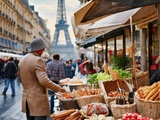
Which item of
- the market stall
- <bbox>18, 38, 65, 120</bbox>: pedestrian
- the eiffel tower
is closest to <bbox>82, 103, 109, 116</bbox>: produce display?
the market stall

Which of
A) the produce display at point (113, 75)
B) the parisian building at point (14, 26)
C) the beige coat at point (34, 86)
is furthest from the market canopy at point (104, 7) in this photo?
the parisian building at point (14, 26)

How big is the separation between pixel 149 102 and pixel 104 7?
1.31 metres

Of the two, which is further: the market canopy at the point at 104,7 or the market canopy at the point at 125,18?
the market canopy at the point at 125,18

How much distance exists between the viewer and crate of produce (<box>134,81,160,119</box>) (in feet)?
14.3

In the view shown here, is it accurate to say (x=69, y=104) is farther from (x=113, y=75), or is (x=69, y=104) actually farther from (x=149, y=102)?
(x=149, y=102)

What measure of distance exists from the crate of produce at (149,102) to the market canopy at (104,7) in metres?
1.13

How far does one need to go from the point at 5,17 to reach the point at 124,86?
47.9 meters

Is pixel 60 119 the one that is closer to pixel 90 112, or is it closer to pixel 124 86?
pixel 90 112

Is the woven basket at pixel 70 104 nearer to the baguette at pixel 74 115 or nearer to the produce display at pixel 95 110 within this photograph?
the baguette at pixel 74 115

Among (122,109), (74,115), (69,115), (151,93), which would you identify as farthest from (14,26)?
(151,93)

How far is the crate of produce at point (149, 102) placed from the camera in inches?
171

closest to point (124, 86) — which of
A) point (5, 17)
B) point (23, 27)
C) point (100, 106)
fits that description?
point (100, 106)

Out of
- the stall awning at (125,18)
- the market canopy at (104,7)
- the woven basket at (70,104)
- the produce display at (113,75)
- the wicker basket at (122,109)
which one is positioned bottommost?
the woven basket at (70,104)

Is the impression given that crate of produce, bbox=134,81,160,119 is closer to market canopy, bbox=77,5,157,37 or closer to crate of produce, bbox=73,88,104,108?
crate of produce, bbox=73,88,104,108
